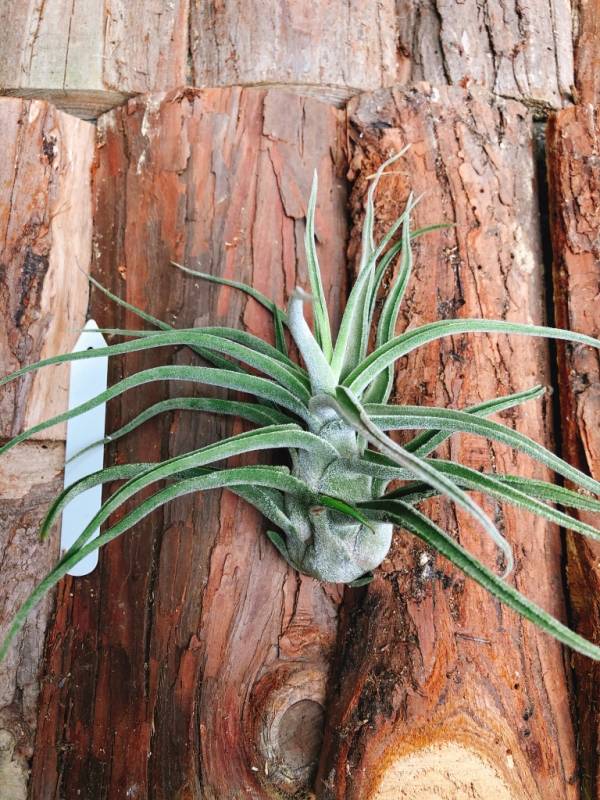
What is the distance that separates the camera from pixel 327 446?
854 mm

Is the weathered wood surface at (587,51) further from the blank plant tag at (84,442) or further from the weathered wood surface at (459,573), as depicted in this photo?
the blank plant tag at (84,442)

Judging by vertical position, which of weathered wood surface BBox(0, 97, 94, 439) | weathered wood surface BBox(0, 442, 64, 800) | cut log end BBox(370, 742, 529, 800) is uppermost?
weathered wood surface BBox(0, 97, 94, 439)

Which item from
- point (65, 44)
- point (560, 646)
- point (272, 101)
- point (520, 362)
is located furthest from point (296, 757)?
point (65, 44)

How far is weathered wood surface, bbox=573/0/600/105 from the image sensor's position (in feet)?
4.11

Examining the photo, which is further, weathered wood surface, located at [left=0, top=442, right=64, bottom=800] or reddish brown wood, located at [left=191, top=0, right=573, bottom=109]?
reddish brown wood, located at [left=191, top=0, right=573, bottom=109]

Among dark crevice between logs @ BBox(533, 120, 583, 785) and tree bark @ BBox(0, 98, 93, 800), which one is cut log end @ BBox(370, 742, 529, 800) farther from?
tree bark @ BBox(0, 98, 93, 800)

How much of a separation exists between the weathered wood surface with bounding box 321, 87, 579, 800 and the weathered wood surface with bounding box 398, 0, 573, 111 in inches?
2.4

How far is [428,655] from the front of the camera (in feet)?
3.13

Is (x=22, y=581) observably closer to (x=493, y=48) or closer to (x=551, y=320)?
(x=551, y=320)

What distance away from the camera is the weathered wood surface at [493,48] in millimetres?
1230

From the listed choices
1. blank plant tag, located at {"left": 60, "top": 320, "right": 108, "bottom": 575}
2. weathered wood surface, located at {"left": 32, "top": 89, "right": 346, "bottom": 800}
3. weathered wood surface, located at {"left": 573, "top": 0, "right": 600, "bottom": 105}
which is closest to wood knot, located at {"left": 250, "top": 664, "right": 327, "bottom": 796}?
weathered wood surface, located at {"left": 32, "top": 89, "right": 346, "bottom": 800}

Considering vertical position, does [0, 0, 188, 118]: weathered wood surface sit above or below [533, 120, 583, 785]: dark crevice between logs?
above

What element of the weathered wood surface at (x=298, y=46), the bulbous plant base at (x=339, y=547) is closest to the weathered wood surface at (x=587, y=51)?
the weathered wood surface at (x=298, y=46)

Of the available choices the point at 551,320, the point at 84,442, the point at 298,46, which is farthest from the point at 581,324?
the point at 84,442
